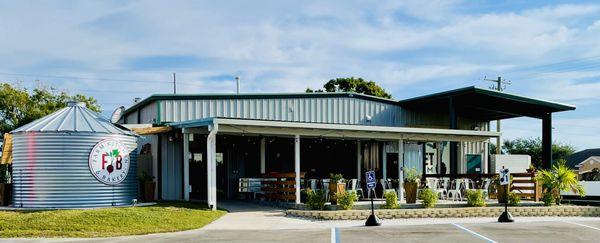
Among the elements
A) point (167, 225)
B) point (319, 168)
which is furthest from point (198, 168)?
point (167, 225)

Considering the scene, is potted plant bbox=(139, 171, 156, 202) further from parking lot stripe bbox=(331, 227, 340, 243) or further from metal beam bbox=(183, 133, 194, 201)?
parking lot stripe bbox=(331, 227, 340, 243)

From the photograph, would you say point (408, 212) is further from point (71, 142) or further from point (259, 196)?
point (71, 142)

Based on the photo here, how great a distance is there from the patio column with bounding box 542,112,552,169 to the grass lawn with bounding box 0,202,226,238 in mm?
14818

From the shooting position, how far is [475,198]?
18859 millimetres

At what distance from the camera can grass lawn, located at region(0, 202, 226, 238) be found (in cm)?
1394

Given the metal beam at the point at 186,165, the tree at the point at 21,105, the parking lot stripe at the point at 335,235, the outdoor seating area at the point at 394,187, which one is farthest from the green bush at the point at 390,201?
the tree at the point at 21,105

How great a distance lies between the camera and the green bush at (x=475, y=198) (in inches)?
743

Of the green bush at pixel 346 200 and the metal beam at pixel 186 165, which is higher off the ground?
the metal beam at pixel 186 165

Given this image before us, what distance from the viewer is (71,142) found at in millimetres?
17250

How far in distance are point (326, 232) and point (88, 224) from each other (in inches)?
214

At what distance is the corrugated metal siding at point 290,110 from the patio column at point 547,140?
5892 mm

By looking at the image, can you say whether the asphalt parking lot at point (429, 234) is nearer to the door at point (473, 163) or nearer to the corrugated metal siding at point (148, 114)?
the corrugated metal siding at point (148, 114)

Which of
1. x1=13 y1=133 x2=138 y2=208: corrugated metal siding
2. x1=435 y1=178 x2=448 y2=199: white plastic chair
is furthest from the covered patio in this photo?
x1=13 y1=133 x2=138 y2=208: corrugated metal siding

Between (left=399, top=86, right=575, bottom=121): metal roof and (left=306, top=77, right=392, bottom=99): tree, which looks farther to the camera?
(left=306, top=77, right=392, bottom=99): tree
